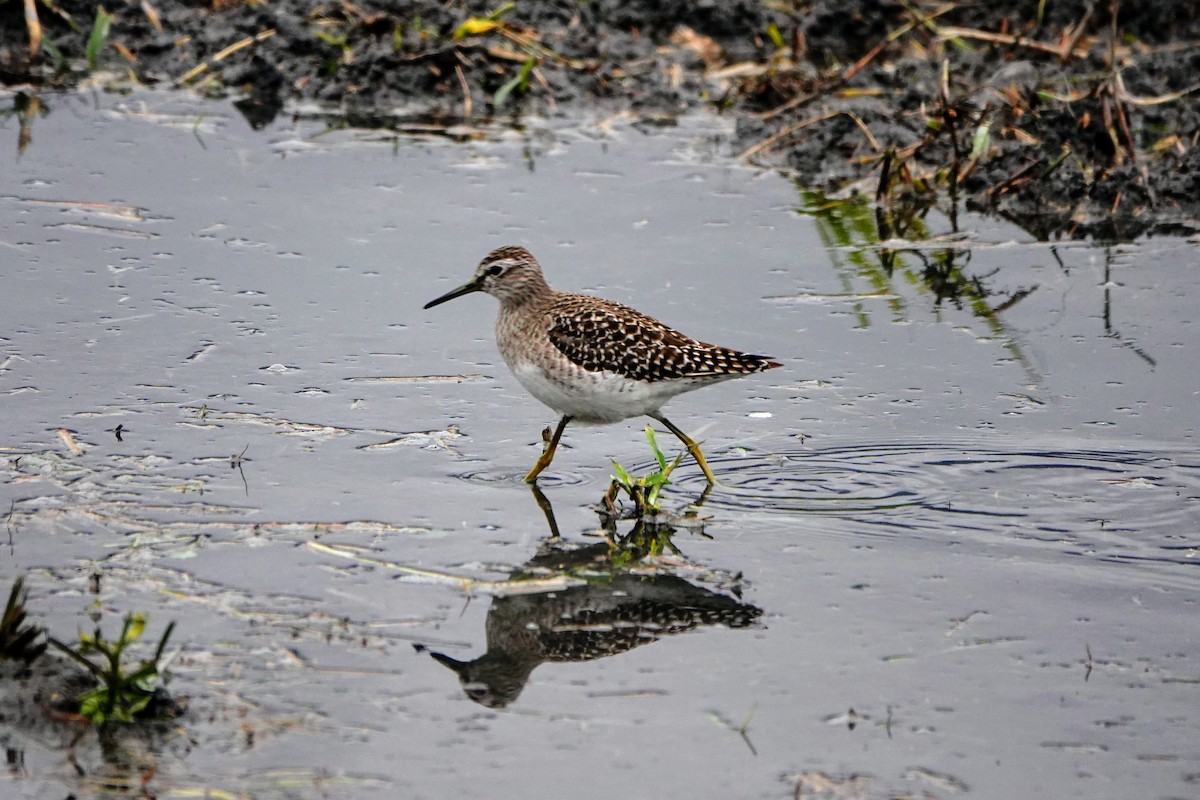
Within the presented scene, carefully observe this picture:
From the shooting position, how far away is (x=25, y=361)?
29.1 ft

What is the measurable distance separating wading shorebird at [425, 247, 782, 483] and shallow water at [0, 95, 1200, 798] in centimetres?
34

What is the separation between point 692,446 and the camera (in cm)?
800

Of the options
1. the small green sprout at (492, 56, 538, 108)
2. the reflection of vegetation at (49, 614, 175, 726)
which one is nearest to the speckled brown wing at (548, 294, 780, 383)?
the reflection of vegetation at (49, 614, 175, 726)

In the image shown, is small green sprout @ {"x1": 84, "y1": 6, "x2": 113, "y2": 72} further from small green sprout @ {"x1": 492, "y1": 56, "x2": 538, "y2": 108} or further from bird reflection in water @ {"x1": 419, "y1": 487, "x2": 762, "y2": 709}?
bird reflection in water @ {"x1": 419, "y1": 487, "x2": 762, "y2": 709}

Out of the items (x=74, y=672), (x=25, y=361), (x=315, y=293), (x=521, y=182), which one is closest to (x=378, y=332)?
(x=315, y=293)

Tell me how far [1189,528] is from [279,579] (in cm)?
424

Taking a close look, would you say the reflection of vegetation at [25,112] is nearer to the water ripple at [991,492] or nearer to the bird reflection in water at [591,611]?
the water ripple at [991,492]

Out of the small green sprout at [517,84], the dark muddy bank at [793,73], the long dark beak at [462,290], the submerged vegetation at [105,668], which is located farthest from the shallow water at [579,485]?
the small green sprout at [517,84]

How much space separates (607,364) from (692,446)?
1.99 ft

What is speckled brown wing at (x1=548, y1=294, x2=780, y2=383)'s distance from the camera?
7984mm

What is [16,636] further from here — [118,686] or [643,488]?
[643,488]

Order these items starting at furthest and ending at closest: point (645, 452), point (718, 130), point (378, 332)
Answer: point (718, 130) < point (378, 332) < point (645, 452)

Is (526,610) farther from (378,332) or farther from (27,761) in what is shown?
(378,332)

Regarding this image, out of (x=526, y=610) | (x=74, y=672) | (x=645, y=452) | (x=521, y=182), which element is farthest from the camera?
(x=521, y=182)
